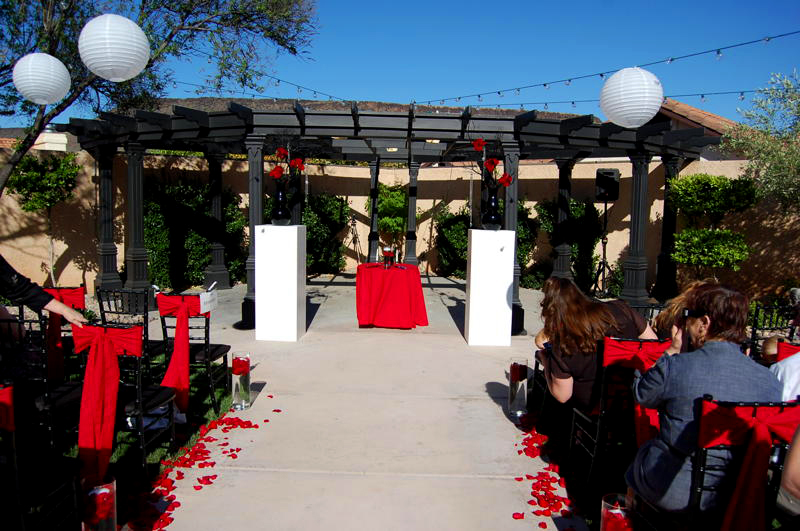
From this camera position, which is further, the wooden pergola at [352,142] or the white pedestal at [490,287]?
the wooden pergola at [352,142]

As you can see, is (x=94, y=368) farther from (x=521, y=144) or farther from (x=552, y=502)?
(x=521, y=144)

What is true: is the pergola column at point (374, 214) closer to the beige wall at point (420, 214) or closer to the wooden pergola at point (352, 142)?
the beige wall at point (420, 214)

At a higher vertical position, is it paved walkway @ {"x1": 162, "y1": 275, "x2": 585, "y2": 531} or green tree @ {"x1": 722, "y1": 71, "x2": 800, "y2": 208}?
green tree @ {"x1": 722, "y1": 71, "x2": 800, "y2": 208}

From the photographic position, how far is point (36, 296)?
10.0 ft

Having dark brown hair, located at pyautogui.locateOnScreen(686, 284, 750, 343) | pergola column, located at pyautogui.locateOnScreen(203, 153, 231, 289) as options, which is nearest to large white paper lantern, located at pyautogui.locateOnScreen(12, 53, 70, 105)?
pergola column, located at pyautogui.locateOnScreen(203, 153, 231, 289)

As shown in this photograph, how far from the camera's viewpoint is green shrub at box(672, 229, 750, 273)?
8273 millimetres

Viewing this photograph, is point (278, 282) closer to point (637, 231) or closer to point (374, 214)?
point (637, 231)

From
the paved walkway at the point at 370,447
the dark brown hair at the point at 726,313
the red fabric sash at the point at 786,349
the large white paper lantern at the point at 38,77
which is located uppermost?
the large white paper lantern at the point at 38,77

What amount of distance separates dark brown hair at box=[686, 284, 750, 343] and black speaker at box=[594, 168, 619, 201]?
8566 millimetres

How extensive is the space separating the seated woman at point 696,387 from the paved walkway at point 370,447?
79 cm

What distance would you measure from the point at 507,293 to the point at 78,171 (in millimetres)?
7167

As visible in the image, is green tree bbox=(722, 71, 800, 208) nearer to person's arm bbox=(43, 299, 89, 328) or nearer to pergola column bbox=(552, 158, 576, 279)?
pergola column bbox=(552, 158, 576, 279)

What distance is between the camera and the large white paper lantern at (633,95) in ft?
15.8

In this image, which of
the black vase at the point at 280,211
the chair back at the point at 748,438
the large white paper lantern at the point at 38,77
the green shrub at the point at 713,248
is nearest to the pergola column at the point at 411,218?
the black vase at the point at 280,211
